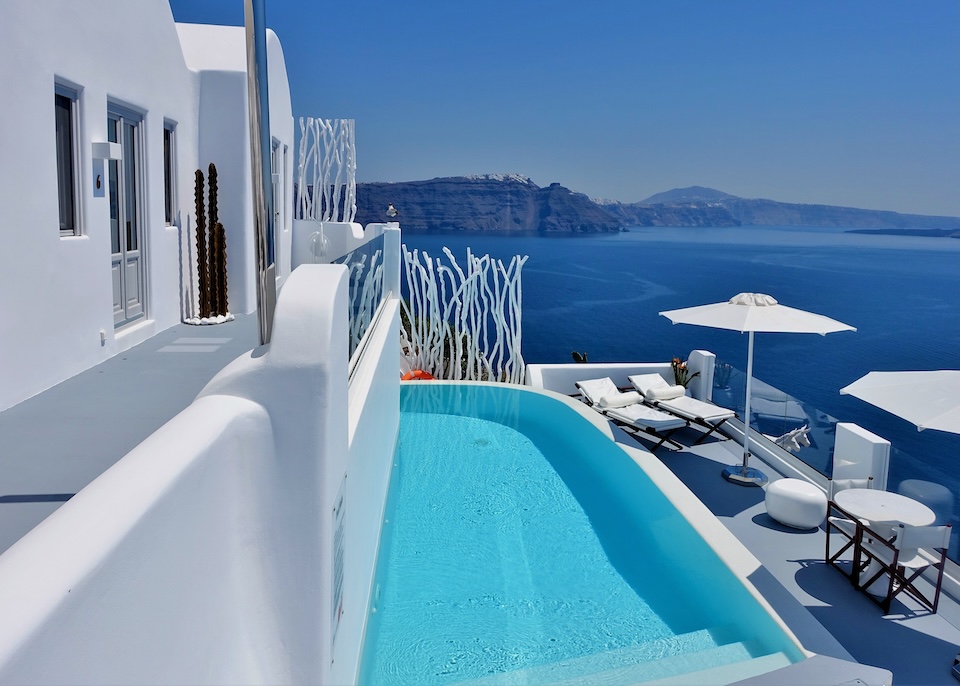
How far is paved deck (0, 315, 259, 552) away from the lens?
3.25 m

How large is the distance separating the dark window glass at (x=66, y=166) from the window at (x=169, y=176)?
249 cm

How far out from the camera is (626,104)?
257 feet

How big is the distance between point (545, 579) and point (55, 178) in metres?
5.05

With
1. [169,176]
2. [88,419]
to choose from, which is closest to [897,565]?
[88,419]

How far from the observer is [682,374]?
36.7 feet

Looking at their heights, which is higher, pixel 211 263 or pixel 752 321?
pixel 211 263

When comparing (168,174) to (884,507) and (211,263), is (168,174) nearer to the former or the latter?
(211,263)

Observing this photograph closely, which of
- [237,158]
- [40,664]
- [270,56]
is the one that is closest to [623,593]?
[40,664]

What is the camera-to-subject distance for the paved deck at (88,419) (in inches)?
128

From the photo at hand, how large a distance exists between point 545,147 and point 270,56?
68.0 m

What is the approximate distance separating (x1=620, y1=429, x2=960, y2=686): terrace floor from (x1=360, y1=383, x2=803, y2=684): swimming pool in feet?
0.91

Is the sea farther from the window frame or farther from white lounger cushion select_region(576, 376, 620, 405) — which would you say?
the window frame

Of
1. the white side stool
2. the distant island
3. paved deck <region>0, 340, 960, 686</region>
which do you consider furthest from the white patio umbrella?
the distant island

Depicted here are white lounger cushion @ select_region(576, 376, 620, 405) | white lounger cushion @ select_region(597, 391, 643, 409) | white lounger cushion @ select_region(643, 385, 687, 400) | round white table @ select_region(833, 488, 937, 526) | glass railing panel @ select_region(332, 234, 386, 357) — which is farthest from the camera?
white lounger cushion @ select_region(576, 376, 620, 405)
